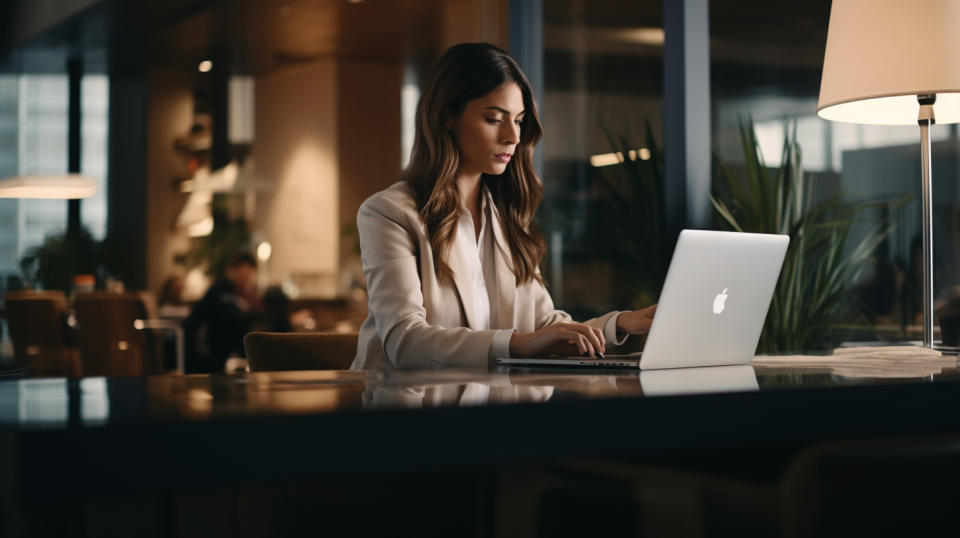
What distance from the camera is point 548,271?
4.93 metres

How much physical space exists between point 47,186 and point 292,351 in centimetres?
693

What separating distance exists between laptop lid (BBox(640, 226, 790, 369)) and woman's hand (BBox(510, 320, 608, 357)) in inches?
6.8

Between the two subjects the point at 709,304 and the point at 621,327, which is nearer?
the point at 709,304

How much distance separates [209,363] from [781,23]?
4812 mm

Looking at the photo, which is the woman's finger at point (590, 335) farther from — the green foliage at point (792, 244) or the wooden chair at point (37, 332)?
the wooden chair at point (37, 332)

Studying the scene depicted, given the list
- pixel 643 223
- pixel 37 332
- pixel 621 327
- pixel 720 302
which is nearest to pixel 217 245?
pixel 37 332

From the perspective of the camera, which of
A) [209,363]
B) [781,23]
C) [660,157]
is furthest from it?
[209,363]

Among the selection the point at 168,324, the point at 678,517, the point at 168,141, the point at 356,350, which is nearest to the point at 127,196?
the point at 168,141

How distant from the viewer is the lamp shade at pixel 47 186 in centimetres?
828

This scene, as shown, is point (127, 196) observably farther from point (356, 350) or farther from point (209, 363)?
point (356, 350)

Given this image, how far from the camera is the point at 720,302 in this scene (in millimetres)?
1664

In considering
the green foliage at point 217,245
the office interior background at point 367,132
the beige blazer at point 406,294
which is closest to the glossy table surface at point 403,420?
the beige blazer at point 406,294

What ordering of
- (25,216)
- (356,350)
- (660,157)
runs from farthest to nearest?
(25,216) → (660,157) → (356,350)

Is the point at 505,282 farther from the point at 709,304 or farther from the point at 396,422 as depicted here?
the point at 396,422
